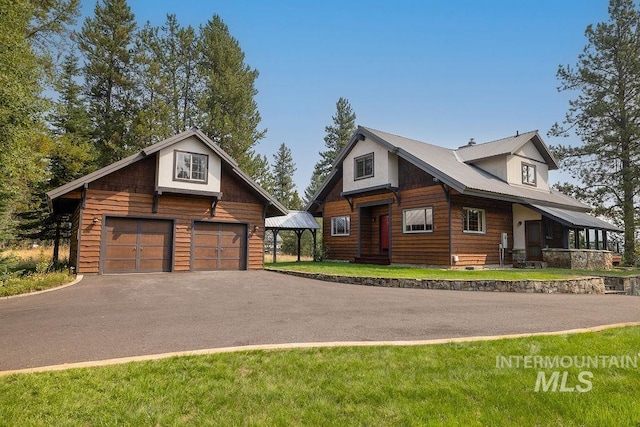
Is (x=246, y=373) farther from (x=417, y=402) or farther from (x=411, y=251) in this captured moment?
(x=411, y=251)

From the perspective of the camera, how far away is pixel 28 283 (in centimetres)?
993

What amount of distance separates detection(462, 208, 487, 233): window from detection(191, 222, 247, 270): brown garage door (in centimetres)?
1013

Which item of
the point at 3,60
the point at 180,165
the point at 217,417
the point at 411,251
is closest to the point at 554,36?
the point at 411,251

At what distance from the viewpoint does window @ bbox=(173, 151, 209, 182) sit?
602 inches

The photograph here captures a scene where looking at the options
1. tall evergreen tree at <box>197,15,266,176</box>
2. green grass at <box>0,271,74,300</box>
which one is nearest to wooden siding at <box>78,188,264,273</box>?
green grass at <box>0,271,74,300</box>

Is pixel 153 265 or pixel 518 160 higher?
pixel 518 160

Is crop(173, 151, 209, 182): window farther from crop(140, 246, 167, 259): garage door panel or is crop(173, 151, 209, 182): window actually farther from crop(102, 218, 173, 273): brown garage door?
crop(140, 246, 167, 259): garage door panel

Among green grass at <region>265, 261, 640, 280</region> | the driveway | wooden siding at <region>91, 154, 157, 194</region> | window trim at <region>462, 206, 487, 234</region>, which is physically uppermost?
wooden siding at <region>91, 154, 157, 194</region>

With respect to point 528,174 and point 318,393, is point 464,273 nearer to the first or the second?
point 528,174

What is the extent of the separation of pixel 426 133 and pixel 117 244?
20861mm

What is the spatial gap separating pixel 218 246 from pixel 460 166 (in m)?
13.0

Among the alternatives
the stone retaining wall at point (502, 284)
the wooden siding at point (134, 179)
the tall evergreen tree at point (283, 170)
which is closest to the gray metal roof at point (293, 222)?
the wooden siding at point (134, 179)

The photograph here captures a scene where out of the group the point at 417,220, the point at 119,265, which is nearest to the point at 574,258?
the point at 417,220

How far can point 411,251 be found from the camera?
58.0 ft
